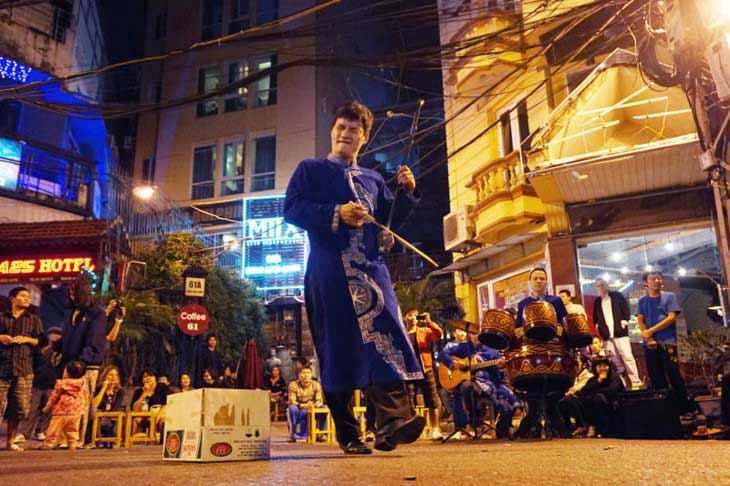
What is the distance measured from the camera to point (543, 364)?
609 centimetres

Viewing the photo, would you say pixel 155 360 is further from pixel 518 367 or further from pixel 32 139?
pixel 518 367

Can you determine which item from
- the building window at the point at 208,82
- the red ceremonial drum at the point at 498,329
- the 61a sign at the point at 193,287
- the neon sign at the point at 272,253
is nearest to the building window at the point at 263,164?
the neon sign at the point at 272,253

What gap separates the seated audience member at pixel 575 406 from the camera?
754cm

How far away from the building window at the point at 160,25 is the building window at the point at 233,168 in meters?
6.68

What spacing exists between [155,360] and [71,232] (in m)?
3.86

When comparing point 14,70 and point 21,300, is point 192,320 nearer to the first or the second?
point 21,300

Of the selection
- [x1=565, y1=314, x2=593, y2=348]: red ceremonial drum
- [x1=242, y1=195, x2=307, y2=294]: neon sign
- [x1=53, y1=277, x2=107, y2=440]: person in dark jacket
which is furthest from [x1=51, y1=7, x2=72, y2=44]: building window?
[x1=565, y1=314, x2=593, y2=348]: red ceremonial drum

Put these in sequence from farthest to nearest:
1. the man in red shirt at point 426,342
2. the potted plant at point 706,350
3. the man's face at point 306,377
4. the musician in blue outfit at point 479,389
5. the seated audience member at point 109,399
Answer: the man's face at point 306,377
the seated audience member at point 109,399
the potted plant at point 706,350
the man in red shirt at point 426,342
the musician in blue outfit at point 479,389

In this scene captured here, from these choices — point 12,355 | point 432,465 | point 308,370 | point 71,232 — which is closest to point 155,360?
point 71,232

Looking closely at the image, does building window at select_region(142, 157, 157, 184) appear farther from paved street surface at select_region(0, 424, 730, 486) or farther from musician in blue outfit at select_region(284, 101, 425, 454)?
paved street surface at select_region(0, 424, 730, 486)

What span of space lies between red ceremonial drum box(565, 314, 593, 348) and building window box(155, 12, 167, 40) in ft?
87.1

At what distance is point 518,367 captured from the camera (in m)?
6.21

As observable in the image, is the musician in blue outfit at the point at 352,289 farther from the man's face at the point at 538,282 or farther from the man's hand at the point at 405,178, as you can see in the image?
the man's face at the point at 538,282

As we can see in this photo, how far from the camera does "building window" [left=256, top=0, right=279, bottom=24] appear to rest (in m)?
26.7
